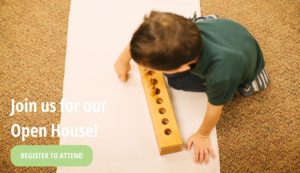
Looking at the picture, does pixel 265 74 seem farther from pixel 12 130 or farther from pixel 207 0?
pixel 12 130

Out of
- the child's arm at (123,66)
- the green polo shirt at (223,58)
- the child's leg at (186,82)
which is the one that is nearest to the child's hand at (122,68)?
the child's arm at (123,66)

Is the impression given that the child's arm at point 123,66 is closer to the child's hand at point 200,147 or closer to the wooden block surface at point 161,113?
the wooden block surface at point 161,113

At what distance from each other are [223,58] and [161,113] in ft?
0.85

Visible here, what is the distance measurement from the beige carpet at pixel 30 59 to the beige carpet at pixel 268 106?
1.53 feet

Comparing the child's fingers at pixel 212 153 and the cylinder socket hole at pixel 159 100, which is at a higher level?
the cylinder socket hole at pixel 159 100

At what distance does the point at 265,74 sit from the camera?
936 mm

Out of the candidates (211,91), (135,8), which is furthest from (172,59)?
(135,8)

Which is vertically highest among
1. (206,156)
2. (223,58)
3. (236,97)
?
(223,58)

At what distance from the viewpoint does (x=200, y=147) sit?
2.87 ft

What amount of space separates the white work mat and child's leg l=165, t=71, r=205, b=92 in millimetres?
39

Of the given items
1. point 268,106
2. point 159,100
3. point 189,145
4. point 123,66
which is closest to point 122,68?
point 123,66

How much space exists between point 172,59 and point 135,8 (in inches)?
20.1

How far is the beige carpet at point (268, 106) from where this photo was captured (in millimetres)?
887

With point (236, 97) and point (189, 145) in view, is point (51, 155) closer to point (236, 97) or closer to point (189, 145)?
point (189, 145)
